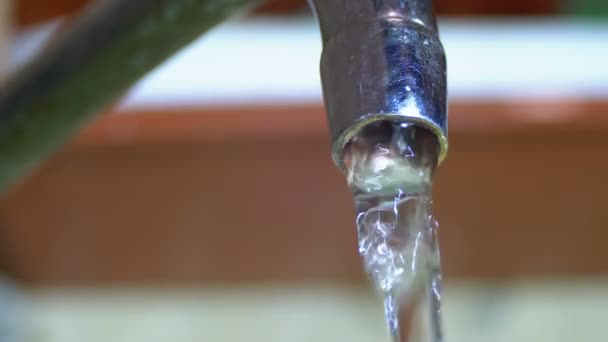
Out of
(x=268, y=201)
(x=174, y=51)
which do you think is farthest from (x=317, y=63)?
(x=174, y=51)

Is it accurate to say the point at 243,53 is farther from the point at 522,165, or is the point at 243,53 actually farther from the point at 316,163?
the point at 522,165

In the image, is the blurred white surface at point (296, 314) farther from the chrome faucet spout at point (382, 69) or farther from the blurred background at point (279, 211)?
the chrome faucet spout at point (382, 69)

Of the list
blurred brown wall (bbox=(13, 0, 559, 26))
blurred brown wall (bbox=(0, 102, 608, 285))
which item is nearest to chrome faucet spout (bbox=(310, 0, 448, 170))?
blurred brown wall (bbox=(0, 102, 608, 285))

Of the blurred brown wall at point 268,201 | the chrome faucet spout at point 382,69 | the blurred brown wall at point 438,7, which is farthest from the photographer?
the blurred brown wall at point 438,7

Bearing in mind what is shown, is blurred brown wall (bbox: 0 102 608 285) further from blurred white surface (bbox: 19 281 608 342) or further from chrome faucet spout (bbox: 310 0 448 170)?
chrome faucet spout (bbox: 310 0 448 170)

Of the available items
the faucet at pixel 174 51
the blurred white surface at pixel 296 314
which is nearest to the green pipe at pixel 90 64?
the faucet at pixel 174 51

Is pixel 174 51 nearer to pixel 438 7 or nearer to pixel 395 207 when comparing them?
pixel 395 207

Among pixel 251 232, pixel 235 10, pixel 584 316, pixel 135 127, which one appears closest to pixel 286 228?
pixel 251 232

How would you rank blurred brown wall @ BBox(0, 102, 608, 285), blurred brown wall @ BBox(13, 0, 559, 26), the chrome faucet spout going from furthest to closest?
1. blurred brown wall @ BBox(13, 0, 559, 26)
2. blurred brown wall @ BBox(0, 102, 608, 285)
3. the chrome faucet spout
